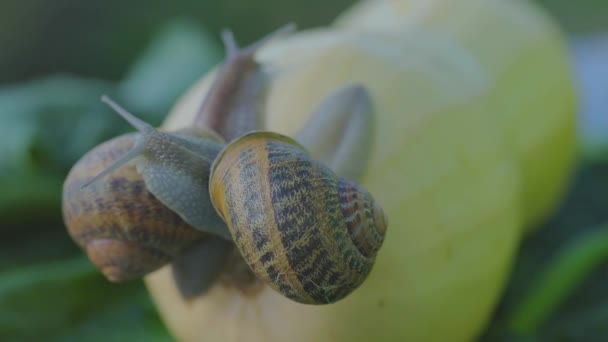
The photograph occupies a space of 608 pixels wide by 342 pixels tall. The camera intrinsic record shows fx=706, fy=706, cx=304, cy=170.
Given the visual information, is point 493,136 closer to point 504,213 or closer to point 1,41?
point 504,213

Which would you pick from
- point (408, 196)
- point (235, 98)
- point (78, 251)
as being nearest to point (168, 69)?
point (78, 251)

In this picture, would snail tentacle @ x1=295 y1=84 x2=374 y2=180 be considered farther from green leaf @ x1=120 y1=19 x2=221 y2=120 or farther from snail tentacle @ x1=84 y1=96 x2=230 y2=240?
green leaf @ x1=120 y1=19 x2=221 y2=120

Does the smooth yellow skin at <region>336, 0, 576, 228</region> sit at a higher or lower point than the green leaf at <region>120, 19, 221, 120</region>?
higher

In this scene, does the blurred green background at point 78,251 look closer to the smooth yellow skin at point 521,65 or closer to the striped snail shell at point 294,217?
the smooth yellow skin at point 521,65

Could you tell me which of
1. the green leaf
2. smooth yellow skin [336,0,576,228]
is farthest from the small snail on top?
the green leaf

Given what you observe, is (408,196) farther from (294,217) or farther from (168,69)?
(168,69)

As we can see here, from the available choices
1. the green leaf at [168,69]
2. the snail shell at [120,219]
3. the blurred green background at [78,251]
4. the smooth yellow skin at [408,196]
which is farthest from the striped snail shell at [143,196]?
the green leaf at [168,69]
